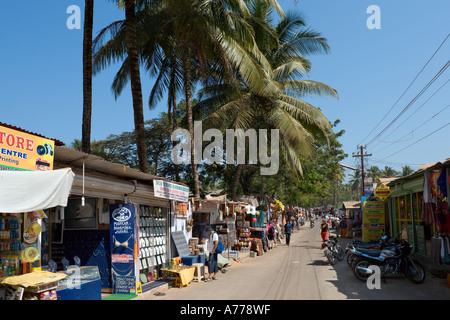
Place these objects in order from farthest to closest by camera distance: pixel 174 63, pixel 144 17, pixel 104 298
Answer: pixel 174 63 < pixel 144 17 < pixel 104 298

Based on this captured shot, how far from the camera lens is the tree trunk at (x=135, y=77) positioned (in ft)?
42.1

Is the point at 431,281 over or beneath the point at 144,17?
beneath

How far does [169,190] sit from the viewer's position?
11.4 metres

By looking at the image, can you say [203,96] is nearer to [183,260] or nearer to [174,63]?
[174,63]

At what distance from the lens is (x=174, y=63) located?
17859 mm

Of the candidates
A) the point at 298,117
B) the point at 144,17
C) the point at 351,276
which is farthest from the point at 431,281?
the point at 144,17

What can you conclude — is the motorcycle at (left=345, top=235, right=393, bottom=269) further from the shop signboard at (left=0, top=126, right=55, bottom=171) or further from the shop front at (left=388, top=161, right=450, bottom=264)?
the shop signboard at (left=0, top=126, right=55, bottom=171)

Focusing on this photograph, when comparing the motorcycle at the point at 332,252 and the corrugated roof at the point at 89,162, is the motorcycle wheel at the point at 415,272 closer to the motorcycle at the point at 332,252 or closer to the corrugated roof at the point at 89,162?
the motorcycle at the point at 332,252

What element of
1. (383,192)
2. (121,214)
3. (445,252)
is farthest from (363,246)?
(121,214)

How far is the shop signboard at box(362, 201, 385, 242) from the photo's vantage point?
821 inches

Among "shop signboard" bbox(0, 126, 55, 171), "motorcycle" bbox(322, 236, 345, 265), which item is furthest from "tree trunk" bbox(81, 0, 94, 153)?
"motorcycle" bbox(322, 236, 345, 265)

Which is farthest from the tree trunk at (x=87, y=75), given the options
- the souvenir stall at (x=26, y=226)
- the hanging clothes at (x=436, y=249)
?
the hanging clothes at (x=436, y=249)
